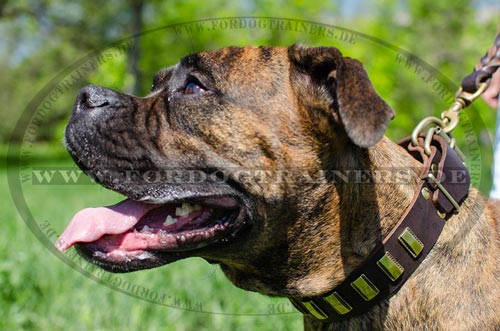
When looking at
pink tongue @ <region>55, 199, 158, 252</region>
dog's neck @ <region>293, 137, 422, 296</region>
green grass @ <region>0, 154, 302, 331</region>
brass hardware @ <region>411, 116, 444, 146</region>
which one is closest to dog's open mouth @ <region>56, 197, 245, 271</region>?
pink tongue @ <region>55, 199, 158, 252</region>

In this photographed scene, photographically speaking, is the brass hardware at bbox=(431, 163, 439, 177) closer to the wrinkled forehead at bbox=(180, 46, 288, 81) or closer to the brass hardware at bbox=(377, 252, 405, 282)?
the brass hardware at bbox=(377, 252, 405, 282)

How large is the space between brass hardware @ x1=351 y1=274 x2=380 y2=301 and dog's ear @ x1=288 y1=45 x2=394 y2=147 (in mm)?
587

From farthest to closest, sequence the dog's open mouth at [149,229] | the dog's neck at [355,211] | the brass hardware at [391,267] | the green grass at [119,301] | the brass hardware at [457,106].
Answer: the green grass at [119,301]
the brass hardware at [457,106]
the dog's open mouth at [149,229]
the dog's neck at [355,211]
the brass hardware at [391,267]

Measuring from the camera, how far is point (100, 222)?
274cm

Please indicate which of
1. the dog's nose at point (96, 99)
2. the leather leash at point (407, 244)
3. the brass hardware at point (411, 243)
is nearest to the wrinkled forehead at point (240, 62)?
the dog's nose at point (96, 99)

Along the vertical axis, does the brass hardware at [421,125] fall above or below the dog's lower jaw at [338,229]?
above

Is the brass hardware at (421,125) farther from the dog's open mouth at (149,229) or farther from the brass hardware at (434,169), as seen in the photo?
the dog's open mouth at (149,229)

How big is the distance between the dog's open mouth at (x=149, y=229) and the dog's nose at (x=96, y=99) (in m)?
0.48

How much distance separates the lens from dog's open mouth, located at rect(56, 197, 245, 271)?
2652mm

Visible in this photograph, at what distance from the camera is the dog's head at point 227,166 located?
2.64 metres

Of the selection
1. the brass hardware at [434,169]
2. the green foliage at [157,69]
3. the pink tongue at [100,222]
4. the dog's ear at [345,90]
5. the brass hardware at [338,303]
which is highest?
the dog's ear at [345,90]

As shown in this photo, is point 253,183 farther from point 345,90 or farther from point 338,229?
point 345,90

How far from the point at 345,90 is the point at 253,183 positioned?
0.61 meters

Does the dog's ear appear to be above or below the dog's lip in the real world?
above
